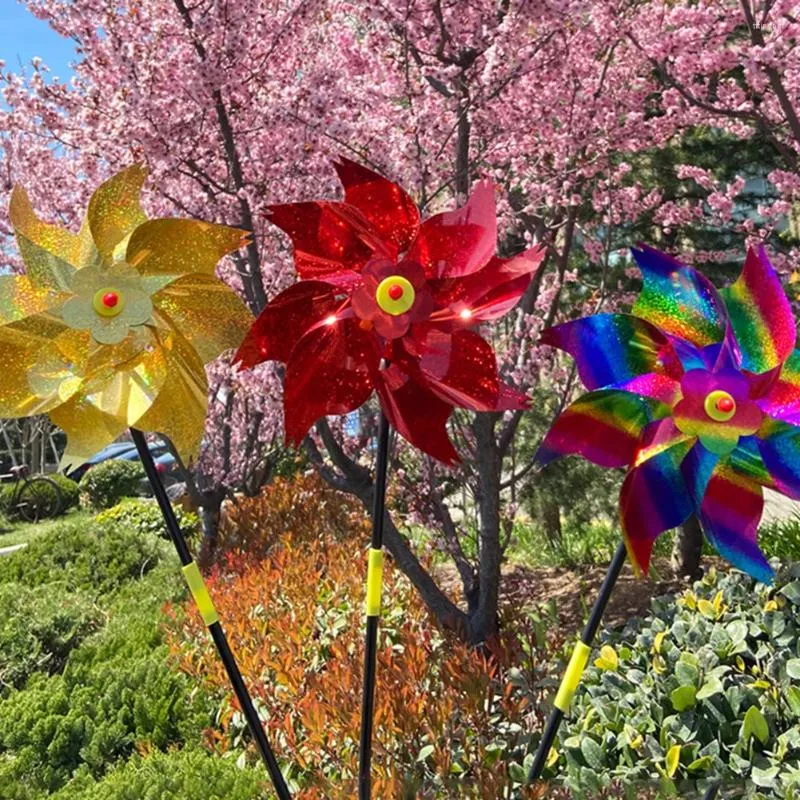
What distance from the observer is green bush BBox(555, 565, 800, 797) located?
2.74 m

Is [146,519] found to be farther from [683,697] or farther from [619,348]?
[619,348]

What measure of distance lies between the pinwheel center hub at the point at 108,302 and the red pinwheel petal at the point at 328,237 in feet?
1.09

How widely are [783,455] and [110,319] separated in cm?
127

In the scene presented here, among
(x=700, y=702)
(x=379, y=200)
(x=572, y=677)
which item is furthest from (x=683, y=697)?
(x=379, y=200)

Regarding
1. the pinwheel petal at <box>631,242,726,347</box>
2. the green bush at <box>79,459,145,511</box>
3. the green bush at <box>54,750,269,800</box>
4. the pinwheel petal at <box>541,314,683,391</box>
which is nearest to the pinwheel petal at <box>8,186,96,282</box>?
the pinwheel petal at <box>541,314,683,391</box>

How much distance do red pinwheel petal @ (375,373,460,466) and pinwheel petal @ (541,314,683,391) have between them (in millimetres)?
246

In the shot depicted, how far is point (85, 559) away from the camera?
24.5 feet

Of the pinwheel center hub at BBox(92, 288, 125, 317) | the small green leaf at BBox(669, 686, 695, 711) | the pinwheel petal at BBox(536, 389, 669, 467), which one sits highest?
the pinwheel center hub at BBox(92, 288, 125, 317)

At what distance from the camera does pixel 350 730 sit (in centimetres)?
304

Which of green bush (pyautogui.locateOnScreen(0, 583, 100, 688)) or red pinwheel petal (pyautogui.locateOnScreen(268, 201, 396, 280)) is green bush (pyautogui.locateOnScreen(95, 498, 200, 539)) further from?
red pinwheel petal (pyautogui.locateOnScreen(268, 201, 396, 280))

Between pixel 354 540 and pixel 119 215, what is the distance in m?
5.00

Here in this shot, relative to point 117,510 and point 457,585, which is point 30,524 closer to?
point 117,510

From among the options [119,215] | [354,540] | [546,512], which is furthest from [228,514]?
[119,215]

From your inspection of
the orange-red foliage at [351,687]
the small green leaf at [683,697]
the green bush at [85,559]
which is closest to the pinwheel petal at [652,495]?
the orange-red foliage at [351,687]
